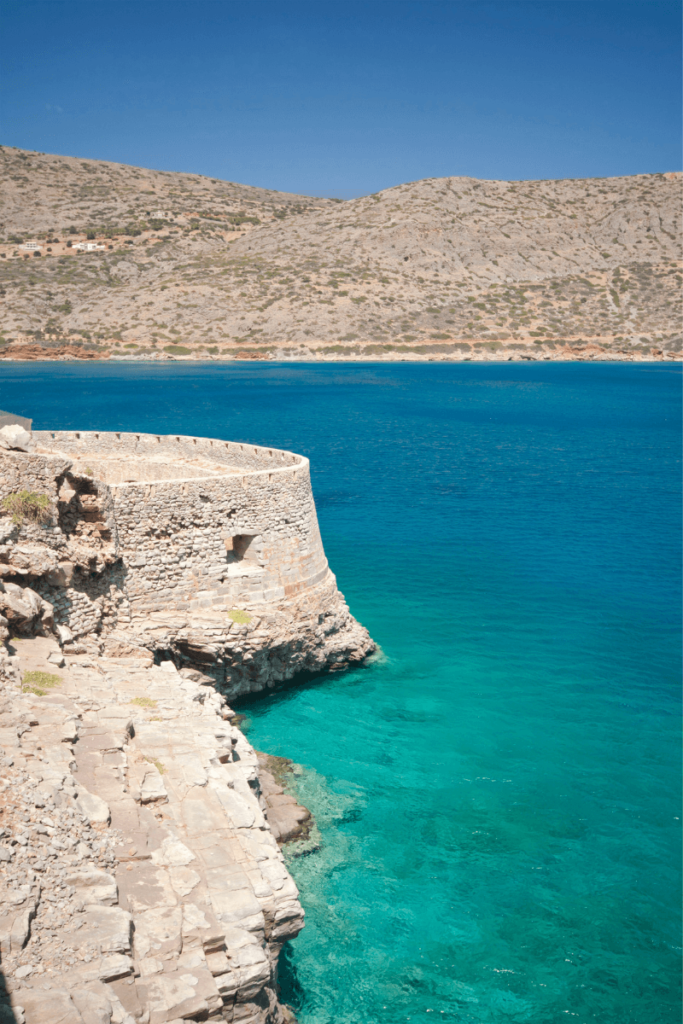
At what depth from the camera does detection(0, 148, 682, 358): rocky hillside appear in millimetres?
112938

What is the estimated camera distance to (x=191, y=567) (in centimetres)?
1770

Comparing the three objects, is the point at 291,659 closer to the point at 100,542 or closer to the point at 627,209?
the point at 100,542

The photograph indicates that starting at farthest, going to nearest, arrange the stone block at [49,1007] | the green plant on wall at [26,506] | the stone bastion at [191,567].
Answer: the stone bastion at [191,567] < the green plant on wall at [26,506] < the stone block at [49,1007]

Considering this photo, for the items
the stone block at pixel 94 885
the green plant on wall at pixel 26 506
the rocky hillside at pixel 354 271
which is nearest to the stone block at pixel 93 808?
the stone block at pixel 94 885

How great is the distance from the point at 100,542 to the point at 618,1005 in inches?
491

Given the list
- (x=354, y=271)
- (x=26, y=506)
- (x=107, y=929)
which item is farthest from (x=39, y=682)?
(x=354, y=271)

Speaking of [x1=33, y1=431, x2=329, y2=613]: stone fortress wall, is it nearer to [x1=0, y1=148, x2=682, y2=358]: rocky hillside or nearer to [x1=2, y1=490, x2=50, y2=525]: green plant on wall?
[x1=2, y1=490, x2=50, y2=525]: green plant on wall

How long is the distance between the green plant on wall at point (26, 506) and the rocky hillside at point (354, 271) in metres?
97.4

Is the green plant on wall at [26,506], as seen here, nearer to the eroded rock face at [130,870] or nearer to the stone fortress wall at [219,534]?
the stone fortress wall at [219,534]

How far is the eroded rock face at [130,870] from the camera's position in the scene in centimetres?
766

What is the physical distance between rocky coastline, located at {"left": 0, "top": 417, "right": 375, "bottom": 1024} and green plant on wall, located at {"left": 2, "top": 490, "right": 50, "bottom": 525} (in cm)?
3

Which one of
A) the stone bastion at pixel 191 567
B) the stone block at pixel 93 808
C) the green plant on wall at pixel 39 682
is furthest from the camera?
the stone bastion at pixel 191 567

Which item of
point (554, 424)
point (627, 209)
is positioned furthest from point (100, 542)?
point (627, 209)

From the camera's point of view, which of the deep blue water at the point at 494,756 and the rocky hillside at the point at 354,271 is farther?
the rocky hillside at the point at 354,271
